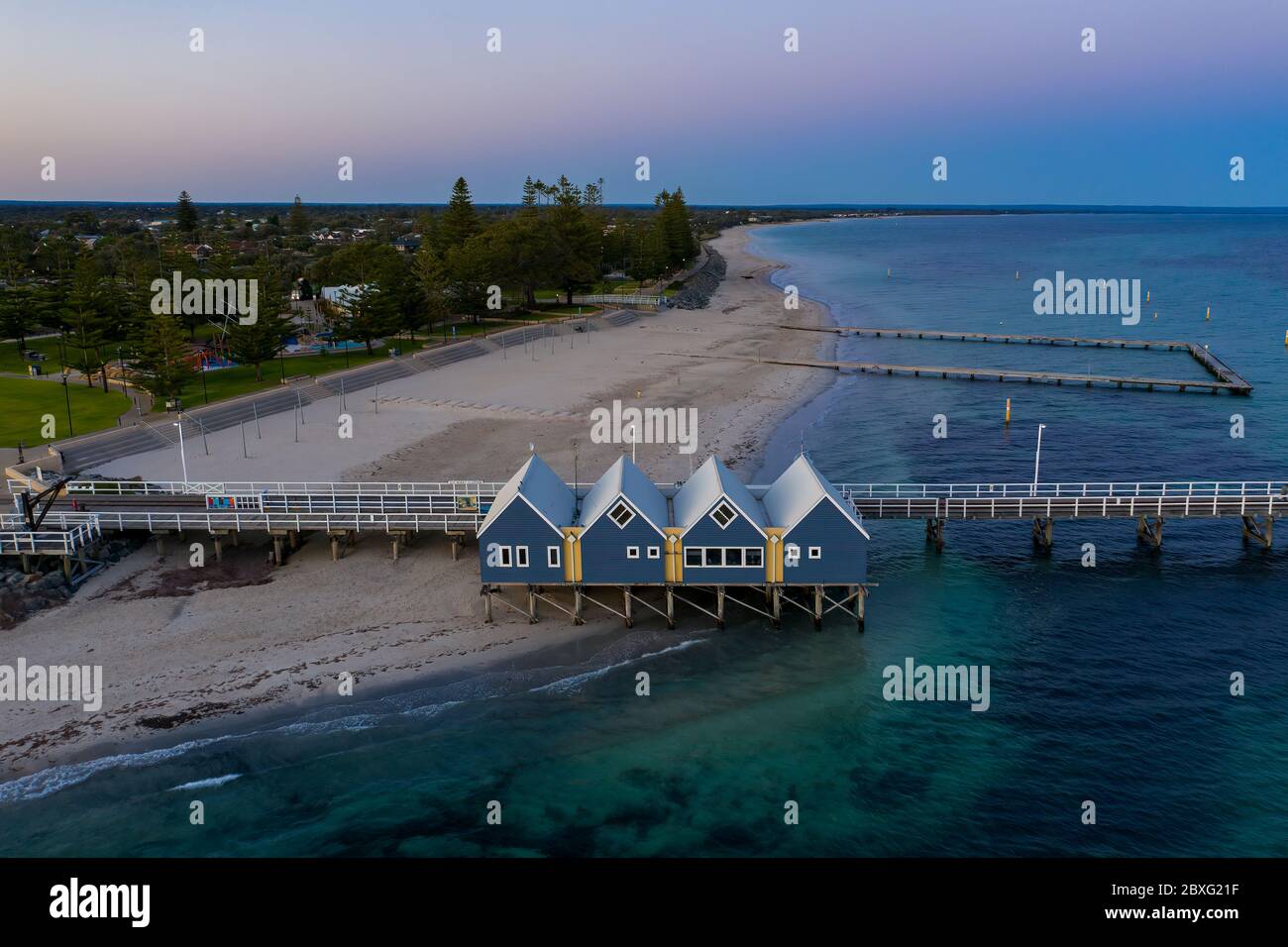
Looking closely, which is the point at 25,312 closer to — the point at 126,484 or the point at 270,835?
the point at 126,484

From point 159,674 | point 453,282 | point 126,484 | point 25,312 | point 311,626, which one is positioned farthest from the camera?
point 453,282

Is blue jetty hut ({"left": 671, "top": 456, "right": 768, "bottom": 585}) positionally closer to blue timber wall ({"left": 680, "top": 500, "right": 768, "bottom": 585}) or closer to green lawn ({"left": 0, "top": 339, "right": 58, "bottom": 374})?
blue timber wall ({"left": 680, "top": 500, "right": 768, "bottom": 585})

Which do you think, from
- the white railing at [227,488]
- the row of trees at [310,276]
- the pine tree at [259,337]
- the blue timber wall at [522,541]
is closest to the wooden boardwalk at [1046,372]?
the row of trees at [310,276]

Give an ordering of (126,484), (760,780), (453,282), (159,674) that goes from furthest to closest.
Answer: (453,282) → (126,484) → (159,674) → (760,780)

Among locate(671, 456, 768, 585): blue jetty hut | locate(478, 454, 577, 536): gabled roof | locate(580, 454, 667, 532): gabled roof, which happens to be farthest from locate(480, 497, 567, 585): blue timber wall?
locate(671, 456, 768, 585): blue jetty hut

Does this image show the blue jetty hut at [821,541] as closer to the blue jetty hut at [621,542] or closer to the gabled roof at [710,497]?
the gabled roof at [710,497]

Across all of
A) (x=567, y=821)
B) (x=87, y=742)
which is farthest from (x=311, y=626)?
(x=567, y=821)

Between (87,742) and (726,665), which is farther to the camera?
(726,665)
